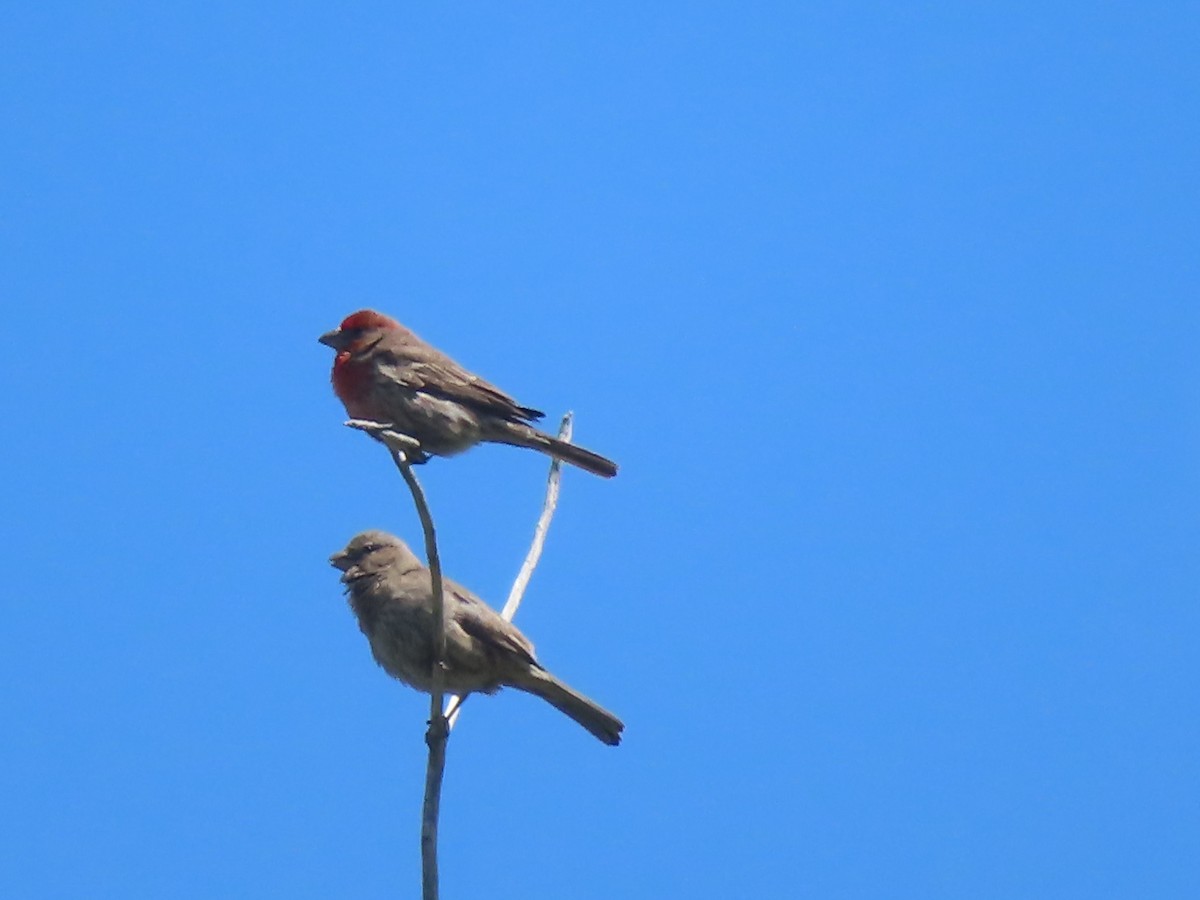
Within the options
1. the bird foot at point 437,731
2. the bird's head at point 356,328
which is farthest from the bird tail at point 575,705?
the bird's head at point 356,328

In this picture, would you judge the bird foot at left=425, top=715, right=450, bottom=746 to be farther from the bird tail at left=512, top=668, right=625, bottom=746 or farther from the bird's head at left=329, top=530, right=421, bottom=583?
the bird's head at left=329, top=530, right=421, bottom=583

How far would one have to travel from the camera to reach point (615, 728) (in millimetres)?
Result: 7031

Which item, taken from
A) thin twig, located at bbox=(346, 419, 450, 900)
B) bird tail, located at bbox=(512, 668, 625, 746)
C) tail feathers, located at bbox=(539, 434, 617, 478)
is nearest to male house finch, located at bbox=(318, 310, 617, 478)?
tail feathers, located at bbox=(539, 434, 617, 478)

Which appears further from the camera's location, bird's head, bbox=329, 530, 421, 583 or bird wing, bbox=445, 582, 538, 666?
bird's head, bbox=329, 530, 421, 583

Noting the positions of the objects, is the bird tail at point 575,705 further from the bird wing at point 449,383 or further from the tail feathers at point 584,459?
the bird wing at point 449,383

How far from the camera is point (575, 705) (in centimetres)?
708

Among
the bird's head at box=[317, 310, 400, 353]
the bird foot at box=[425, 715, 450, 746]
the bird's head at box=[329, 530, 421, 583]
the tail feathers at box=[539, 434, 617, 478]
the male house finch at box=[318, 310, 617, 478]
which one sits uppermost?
the bird's head at box=[317, 310, 400, 353]

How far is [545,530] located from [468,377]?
182cm

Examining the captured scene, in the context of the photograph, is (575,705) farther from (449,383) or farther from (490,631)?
(449,383)

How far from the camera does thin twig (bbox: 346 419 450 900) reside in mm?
4770

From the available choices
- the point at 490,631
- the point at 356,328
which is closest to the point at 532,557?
the point at 490,631

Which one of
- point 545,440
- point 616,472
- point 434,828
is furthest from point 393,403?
point 434,828

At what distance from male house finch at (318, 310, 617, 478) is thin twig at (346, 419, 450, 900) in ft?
6.26

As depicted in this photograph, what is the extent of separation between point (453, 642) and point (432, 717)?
1.18 metres
